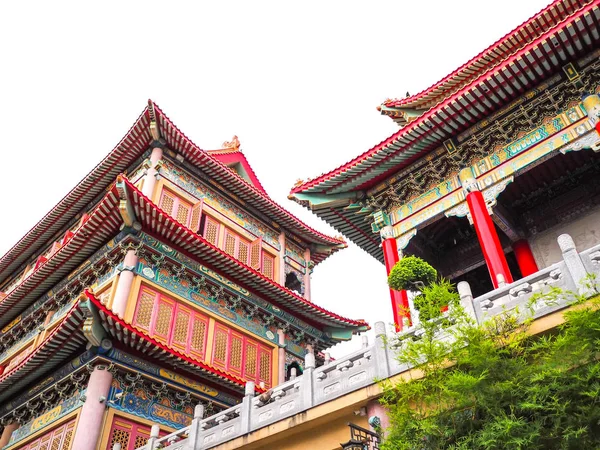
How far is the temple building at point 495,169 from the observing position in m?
10.4

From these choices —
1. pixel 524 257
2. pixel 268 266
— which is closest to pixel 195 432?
pixel 524 257

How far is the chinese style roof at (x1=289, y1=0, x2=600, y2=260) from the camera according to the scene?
10031mm

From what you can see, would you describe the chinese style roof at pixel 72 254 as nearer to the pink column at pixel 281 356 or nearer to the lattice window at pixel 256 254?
the lattice window at pixel 256 254

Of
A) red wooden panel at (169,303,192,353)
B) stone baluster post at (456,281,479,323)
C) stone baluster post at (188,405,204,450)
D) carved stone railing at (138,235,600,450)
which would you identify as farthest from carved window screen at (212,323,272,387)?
stone baluster post at (456,281,479,323)

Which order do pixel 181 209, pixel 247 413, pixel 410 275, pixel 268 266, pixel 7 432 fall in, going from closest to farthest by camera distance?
pixel 247 413, pixel 410 275, pixel 7 432, pixel 181 209, pixel 268 266

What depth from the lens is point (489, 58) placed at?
42.5 ft

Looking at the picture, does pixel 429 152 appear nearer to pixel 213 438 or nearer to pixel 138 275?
pixel 213 438

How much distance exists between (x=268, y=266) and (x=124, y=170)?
6704mm

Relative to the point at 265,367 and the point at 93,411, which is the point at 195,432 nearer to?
the point at 93,411

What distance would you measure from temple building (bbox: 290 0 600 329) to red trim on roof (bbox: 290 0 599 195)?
2cm

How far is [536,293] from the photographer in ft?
22.9

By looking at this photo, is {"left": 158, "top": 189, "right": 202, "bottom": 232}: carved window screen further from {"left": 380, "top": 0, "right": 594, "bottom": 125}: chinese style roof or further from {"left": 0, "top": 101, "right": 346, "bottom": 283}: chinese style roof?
{"left": 380, "top": 0, "right": 594, "bottom": 125}: chinese style roof

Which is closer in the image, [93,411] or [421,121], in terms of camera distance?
[421,121]

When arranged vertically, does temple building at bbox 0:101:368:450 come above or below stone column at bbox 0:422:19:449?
above
